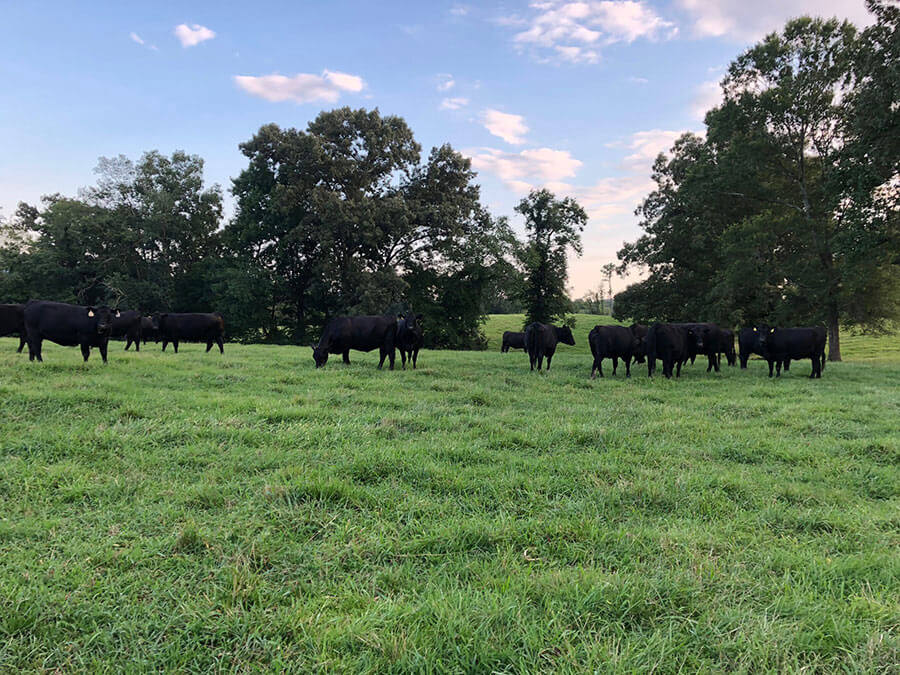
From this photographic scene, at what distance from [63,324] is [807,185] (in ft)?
113

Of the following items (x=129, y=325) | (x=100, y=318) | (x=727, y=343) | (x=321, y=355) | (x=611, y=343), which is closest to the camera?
(x=100, y=318)

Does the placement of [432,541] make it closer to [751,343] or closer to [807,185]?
[751,343]

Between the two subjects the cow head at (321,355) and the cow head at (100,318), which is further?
the cow head at (321,355)

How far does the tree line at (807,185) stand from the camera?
18.5 meters

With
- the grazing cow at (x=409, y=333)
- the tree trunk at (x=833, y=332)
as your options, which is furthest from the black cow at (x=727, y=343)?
the grazing cow at (x=409, y=333)

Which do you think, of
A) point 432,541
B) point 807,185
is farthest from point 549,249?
point 432,541

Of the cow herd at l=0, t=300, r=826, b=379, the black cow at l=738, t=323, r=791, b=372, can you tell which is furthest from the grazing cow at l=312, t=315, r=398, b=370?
the black cow at l=738, t=323, r=791, b=372

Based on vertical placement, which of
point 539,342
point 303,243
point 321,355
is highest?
point 303,243

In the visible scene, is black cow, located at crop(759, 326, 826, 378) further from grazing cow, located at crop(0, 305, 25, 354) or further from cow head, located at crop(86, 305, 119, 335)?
grazing cow, located at crop(0, 305, 25, 354)

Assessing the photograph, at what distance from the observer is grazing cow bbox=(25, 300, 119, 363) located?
9.81 m

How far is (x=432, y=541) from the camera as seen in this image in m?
3.02

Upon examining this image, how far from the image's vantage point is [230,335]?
34.6 meters

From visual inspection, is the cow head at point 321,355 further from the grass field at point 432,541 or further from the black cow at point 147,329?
the black cow at point 147,329

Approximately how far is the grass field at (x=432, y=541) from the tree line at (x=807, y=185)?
63.3ft
